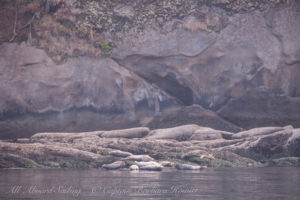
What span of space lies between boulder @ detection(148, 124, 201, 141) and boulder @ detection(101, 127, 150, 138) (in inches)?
14.4

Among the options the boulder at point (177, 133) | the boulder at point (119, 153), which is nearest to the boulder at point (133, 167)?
the boulder at point (119, 153)

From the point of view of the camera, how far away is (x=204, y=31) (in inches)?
824

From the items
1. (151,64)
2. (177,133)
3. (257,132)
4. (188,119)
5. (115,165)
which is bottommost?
(115,165)

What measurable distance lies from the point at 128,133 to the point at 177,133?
215cm

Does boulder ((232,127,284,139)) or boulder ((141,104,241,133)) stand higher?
boulder ((141,104,241,133))

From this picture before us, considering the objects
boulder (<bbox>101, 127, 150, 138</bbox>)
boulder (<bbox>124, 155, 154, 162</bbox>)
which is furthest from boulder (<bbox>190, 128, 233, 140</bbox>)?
boulder (<bbox>124, 155, 154, 162</bbox>)

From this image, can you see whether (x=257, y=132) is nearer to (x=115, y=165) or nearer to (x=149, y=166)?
(x=149, y=166)

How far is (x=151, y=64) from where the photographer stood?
21.2 m

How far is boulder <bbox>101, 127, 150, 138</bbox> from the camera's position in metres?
18.9

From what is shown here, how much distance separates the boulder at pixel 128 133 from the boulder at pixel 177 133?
1.20 feet

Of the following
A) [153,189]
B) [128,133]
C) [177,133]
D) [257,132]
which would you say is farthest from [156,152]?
[153,189]

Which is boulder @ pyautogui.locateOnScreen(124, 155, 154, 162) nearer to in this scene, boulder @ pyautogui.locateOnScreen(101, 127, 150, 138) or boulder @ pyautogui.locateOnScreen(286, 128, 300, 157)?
boulder @ pyautogui.locateOnScreen(101, 127, 150, 138)

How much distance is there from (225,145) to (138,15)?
807cm

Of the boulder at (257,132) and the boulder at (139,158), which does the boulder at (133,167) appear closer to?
the boulder at (139,158)
